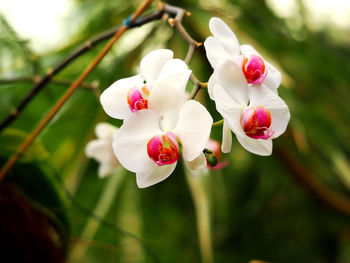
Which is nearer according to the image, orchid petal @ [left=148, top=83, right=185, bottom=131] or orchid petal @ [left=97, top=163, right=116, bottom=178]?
orchid petal @ [left=148, top=83, right=185, bottom=131]

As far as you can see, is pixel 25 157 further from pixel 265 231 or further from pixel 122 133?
pixel 265 231

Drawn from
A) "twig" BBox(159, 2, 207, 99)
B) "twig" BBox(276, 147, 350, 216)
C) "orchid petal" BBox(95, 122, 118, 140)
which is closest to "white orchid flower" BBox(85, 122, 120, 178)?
"orchid petal" BBox(95, 122, 118, 140)

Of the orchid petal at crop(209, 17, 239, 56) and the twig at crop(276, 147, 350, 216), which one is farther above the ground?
the orchid petal at crop(209, 17, 239, 56)

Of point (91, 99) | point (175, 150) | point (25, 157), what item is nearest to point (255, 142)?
point (175, 150)

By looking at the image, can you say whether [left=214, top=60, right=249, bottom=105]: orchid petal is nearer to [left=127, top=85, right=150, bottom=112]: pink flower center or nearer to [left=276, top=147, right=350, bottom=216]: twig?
[left=127, top=85, right=150, bottom=112]: pink flower center

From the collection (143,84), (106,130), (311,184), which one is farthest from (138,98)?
(311,184)

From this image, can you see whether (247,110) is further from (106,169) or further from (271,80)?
(106,169)

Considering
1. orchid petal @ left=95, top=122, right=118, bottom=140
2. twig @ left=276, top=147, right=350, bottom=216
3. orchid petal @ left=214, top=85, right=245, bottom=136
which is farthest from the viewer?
twig @ left=276, top=147, right=350, bottom=216
